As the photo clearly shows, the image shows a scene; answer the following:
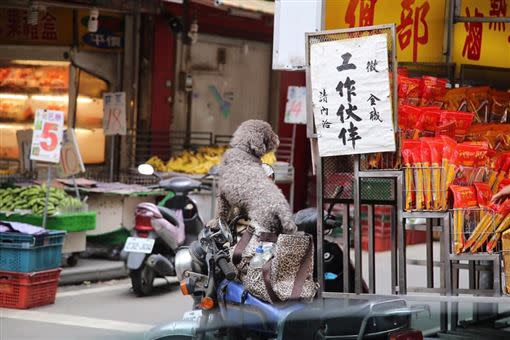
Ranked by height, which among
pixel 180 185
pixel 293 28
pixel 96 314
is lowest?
pixel 96 314

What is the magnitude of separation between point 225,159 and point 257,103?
38.5 feet

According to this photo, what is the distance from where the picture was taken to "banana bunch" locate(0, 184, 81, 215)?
39.7 feet

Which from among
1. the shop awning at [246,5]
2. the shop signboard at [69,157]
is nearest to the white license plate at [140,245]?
the shop signboard at [69,157]

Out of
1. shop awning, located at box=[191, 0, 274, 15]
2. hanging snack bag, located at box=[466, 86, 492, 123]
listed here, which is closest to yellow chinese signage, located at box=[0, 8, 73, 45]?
shop awning, located at box=[191, 0, 274, 15]

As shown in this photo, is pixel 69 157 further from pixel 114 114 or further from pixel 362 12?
pixel 362 12

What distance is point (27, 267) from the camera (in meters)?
10.5

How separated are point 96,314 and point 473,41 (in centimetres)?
502

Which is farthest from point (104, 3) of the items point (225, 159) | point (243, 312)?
point (243, 312)

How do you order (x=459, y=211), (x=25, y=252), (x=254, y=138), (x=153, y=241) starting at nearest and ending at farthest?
1. (x=459, y=211)
2. (x=254, y=138)
3. (x=25, y=252)
4. (x=153, y=241)

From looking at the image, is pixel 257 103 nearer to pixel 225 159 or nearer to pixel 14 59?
pixel 14 59

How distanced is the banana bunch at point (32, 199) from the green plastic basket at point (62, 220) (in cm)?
9

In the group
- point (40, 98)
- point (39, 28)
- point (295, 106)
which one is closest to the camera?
point (39, 28)

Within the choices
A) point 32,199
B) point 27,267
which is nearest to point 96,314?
point 27,267

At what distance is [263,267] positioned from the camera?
620 cm
